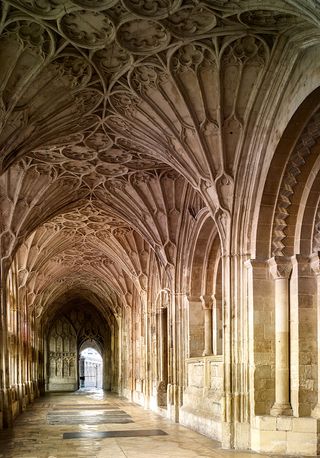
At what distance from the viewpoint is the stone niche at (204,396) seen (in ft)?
49.7

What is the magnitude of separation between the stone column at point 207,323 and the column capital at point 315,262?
6868 millimetres

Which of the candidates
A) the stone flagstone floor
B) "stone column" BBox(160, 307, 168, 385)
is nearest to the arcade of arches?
the stone flagstone floor

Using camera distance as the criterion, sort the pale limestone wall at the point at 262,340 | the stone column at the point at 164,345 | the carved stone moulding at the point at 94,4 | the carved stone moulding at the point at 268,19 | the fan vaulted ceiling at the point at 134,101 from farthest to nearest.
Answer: the stone column at the point at 164,345 < the pale limestone wall at the point at 262,340 < the fan vaulted ceiling at the point at 134,101 < the carved stone moulding at the point at 268,19 < the carved stone moulding at the point at 94,4

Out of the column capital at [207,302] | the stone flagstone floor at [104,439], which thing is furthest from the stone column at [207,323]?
the stone flagstone floor at [104,439]

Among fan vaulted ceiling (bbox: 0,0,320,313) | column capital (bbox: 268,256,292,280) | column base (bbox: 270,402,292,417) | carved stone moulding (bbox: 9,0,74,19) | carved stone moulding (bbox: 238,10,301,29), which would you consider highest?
carved stone moulding (bbox: 9,0,74,19)

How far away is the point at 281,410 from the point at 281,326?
162 cm

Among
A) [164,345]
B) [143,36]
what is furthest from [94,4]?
[164,345]

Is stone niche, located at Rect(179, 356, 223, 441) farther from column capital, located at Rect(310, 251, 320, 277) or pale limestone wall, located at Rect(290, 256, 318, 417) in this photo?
column capital, located at Rect(310, 251, 320, 277)

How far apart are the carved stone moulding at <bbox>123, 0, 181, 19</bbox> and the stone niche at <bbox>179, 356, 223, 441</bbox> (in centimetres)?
813

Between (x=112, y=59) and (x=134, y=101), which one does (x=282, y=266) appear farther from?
(x=112, y=59)

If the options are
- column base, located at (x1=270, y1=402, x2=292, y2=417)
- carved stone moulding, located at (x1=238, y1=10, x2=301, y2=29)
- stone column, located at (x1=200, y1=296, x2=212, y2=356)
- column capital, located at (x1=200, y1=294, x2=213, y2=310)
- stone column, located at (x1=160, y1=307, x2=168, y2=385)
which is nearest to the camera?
carved stone moulding, located at (x1=238, y1=10, x2=301, y2=29)

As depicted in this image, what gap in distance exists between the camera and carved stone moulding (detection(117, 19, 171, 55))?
1116 centimetres

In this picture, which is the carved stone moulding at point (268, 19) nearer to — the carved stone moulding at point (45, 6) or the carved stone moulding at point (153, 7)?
the carved stone moulding at point (153, 7)

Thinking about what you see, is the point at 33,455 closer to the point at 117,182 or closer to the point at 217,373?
the point at 217,373
